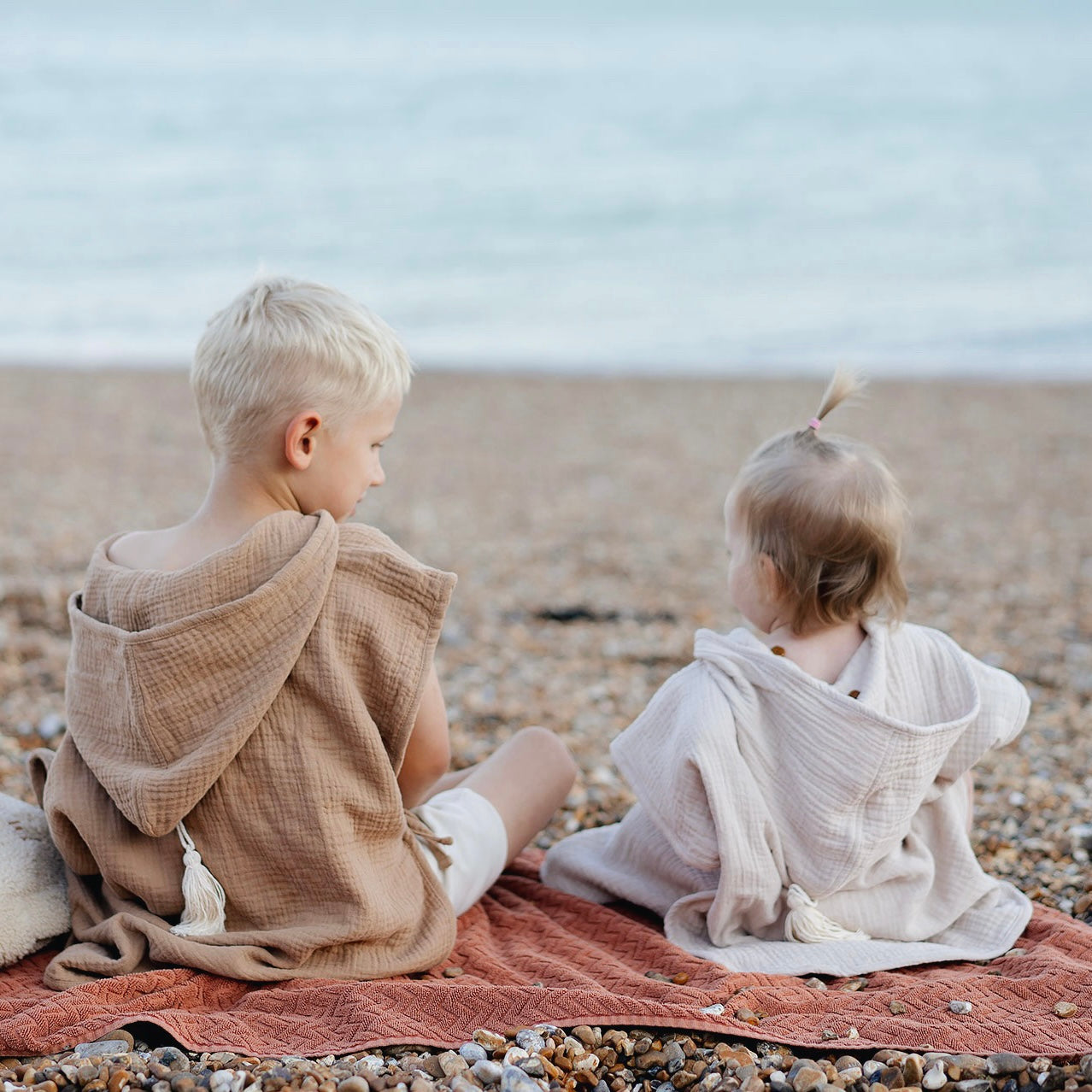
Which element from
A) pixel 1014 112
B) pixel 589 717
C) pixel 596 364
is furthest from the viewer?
pixel 1014 112

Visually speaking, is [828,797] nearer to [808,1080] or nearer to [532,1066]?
[808,1080]

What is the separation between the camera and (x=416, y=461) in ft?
29.5

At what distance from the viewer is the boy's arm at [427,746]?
8.52ft

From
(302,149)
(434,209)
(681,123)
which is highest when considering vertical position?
(681,123)

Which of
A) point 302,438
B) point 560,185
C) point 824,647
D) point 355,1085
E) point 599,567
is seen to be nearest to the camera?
point 355,1085

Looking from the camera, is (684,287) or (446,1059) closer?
(446,1059)

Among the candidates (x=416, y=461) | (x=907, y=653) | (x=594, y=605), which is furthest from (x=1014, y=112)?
(x=907, y=653)

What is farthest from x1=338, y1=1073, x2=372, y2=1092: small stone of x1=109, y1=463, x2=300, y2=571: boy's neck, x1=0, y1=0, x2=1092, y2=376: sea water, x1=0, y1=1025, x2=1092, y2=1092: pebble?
x1=0, y1=0, x2=1092, y2=376: sea water

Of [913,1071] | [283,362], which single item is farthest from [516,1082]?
[283,362]

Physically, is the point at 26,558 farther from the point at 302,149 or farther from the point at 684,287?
the point at 302,149

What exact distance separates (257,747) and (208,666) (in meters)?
0.19

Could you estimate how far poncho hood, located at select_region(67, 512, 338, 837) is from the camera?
7.69 ft

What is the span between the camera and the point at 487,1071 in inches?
82.4

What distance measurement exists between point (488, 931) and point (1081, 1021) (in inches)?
48.7
